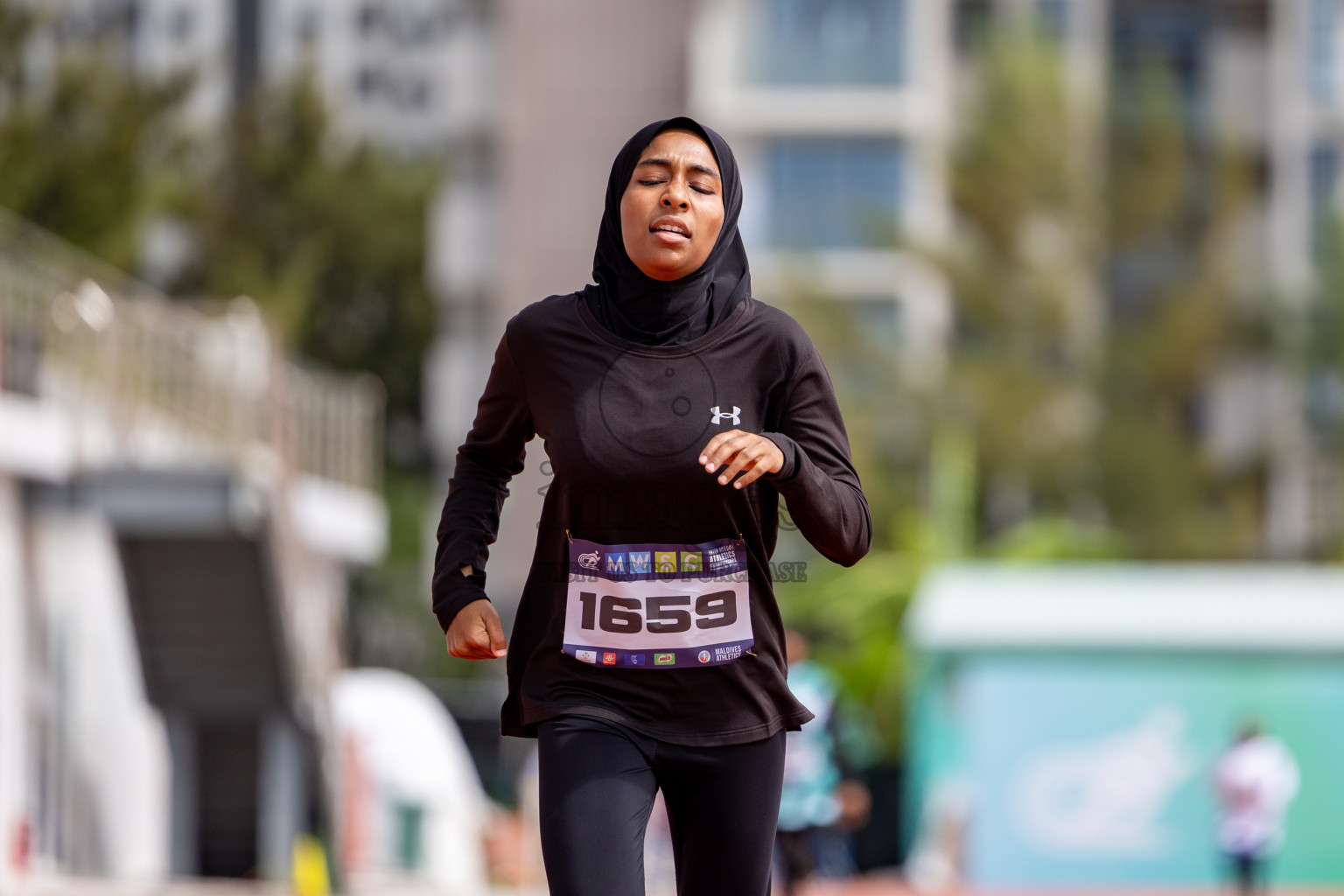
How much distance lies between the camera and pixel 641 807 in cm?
376

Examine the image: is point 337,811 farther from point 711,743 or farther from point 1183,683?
point 711,743

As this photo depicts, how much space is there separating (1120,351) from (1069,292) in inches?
49.7

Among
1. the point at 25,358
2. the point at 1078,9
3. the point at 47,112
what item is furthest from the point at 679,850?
the point at 1078,9

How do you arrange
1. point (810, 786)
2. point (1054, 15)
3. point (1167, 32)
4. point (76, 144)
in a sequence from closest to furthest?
point (810, 786)
point (76, 144)
point (1054, 15)
point (1167, 32)

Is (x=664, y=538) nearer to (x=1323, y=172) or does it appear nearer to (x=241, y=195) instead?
(x=241, y=195)

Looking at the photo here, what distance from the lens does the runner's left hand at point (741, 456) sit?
3492 millimetres

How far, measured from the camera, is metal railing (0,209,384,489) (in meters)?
15.5

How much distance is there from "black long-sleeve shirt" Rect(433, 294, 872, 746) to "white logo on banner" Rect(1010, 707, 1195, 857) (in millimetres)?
16776

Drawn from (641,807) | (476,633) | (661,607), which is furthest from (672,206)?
(641,807)

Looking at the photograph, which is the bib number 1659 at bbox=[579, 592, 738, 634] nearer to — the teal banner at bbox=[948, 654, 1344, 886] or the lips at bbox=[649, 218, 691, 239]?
the lips at bbox=[649, 218, 691, 239]

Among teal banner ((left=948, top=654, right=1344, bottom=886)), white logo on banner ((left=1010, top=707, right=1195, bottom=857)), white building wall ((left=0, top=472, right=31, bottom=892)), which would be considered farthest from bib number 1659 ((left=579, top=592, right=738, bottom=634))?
white logo on banner ((left=1010, top=707, right=1195, bottom=857))

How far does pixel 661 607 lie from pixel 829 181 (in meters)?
38.8

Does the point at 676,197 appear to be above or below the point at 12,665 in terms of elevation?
above

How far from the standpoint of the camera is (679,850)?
3.90 metres
